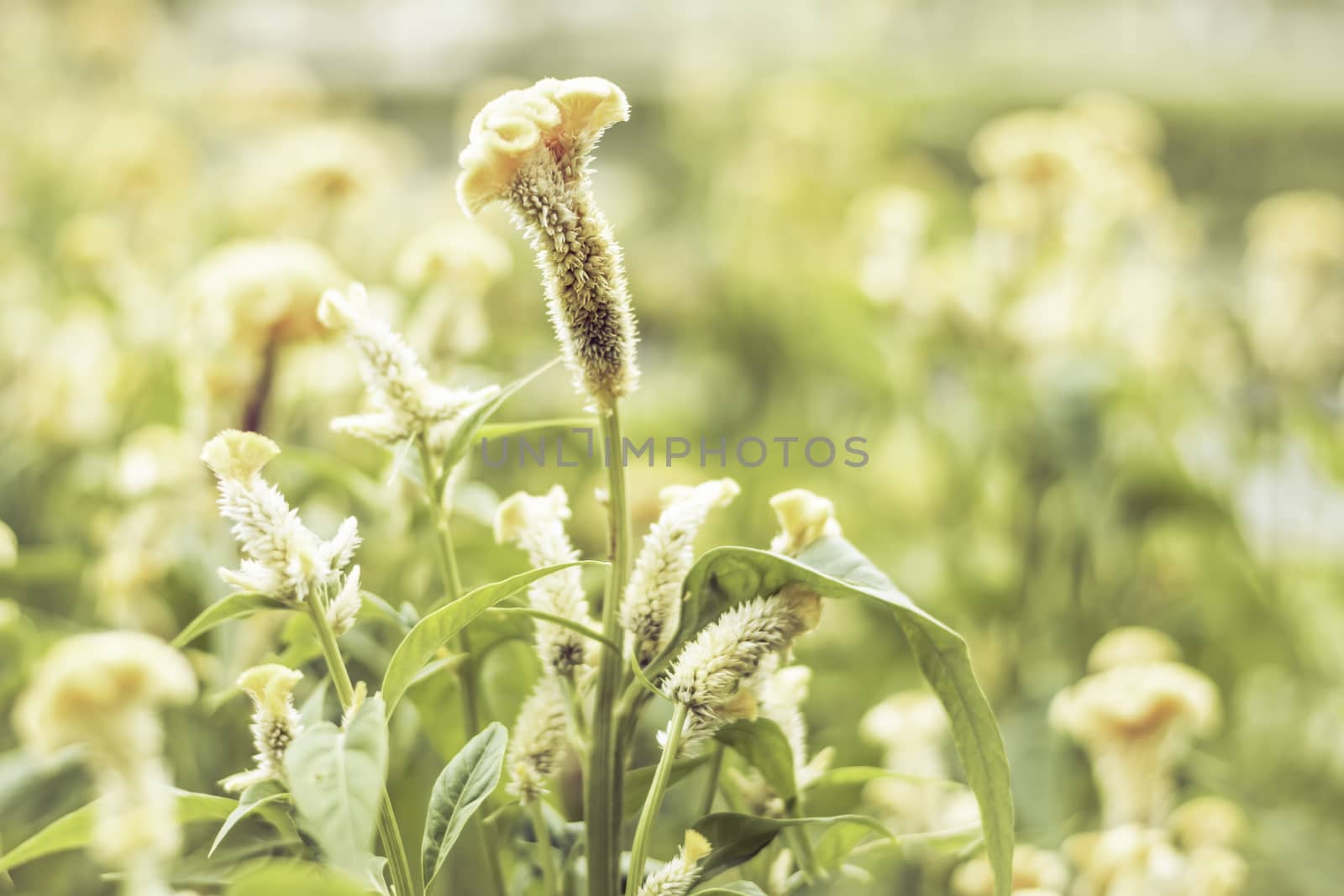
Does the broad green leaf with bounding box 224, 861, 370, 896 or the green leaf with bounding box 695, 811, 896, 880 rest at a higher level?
the broad green leaf with bounding box 224, 861, 370, 896

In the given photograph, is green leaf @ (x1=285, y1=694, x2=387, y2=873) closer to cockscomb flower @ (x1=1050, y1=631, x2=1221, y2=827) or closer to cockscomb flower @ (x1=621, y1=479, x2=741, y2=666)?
cockscomb flower @ (x1=621, y1=479, x2=741, y2=666)

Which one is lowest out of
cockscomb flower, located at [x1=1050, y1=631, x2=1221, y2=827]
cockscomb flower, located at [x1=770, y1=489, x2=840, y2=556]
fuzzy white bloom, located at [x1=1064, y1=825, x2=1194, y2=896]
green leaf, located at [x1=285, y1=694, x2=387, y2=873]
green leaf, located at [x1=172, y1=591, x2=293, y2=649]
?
fuzzy white bloom, located at [x1=1064, y1=825, x2=1194, y2=896]

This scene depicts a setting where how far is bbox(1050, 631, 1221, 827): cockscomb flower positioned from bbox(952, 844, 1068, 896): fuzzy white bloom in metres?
0.06

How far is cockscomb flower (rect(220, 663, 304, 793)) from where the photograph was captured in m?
0.25

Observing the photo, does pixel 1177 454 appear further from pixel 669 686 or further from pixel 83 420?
pixel 83 420

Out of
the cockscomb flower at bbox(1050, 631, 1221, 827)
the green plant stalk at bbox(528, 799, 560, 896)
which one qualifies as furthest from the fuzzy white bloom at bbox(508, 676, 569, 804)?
the cockscomb flower at bbox(1050, 631, 1221, 827)

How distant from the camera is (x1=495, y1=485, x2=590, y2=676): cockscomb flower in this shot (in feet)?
0.93

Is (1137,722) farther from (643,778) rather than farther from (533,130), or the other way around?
(533,130)

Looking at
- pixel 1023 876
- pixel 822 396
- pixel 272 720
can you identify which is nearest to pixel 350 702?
pixel 272 720

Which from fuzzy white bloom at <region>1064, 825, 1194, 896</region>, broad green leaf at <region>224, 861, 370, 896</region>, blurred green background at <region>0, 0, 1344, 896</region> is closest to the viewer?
broad green leaf at <region>224, 861, 370, 896</region>

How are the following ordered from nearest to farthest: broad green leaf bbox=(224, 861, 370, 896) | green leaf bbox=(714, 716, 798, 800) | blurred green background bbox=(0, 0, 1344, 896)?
1. broad green leaf bbox=(224, 861, 370, 896)
2. green leaf bbox=(714, 716, 798, 800)
3. blurred green background bbox=(0, 0, 1344, 896)

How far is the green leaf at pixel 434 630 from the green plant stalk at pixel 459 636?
1.8 inches

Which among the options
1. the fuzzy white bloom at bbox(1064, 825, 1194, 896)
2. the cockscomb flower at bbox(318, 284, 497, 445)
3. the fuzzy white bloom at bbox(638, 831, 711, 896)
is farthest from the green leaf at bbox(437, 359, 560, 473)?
the fuzzy white bloom at bbox(1064, 825, 1194, 896)

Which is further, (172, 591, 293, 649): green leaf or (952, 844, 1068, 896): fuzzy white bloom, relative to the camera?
(952, 844, 1068, 896): fuzzy white bloom
